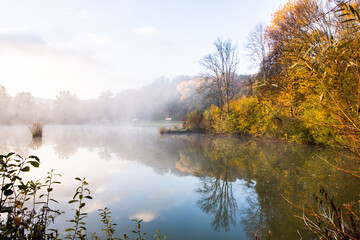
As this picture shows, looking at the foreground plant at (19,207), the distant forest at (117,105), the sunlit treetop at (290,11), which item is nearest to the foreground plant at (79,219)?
the foreground plant at (19,207)

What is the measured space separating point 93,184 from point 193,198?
2652 millimetres

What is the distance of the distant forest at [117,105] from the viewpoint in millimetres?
34438

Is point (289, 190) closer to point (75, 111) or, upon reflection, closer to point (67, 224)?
point (67, 224)

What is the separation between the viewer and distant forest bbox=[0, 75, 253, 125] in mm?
34438

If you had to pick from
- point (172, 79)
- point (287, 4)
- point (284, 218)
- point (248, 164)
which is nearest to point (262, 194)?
point (284, 218)

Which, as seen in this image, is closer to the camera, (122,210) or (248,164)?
(122,210)

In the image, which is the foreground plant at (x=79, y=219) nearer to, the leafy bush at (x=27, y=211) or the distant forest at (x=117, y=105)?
the leafy bush at (x=27, y=211)

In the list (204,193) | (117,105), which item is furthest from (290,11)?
(117,105)

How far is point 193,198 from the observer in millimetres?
4109

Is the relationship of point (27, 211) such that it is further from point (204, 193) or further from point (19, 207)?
point (204, 193)

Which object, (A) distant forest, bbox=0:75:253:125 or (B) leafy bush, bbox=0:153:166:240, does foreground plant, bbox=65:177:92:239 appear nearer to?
(B) leafy bush, bbox=0:153:166:240

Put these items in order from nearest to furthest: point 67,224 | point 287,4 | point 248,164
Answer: point 67,224, point 248,164, point 287,4

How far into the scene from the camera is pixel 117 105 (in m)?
58.1

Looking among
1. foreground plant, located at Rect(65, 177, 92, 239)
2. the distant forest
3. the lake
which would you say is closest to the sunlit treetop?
the lake
